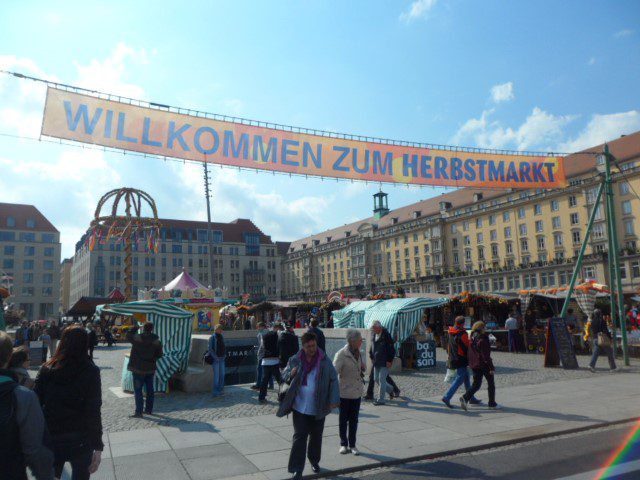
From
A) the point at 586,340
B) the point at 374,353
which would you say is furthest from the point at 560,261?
the point at 374,353

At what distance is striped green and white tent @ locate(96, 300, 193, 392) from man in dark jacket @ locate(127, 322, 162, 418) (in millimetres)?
2209

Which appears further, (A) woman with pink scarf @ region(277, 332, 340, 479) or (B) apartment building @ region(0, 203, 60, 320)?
(B) apartment building @ region(0, 203, 60, 320)

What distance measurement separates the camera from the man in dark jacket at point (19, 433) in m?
3.10

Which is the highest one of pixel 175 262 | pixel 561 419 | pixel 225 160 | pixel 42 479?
pixel 175 262

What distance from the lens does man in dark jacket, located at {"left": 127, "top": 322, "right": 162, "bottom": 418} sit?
31.3 feet

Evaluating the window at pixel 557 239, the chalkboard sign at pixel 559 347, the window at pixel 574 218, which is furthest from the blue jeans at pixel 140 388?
the window at pixel 557 239

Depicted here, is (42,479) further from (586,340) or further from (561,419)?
(586,340)

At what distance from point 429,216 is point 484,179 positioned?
284ft

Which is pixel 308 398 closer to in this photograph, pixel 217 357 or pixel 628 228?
pixel 217 357

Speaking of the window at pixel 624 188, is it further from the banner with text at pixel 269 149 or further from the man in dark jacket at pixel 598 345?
the banner with text at pixel 269 149

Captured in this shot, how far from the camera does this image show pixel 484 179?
13.7 meters

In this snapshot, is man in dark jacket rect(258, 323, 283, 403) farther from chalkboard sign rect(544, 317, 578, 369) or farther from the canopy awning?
the canopy awning

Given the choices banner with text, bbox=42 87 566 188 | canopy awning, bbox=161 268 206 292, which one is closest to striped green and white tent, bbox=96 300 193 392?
banner with text, bbox=42 87 566 188

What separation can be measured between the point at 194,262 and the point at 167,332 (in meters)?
99.6
